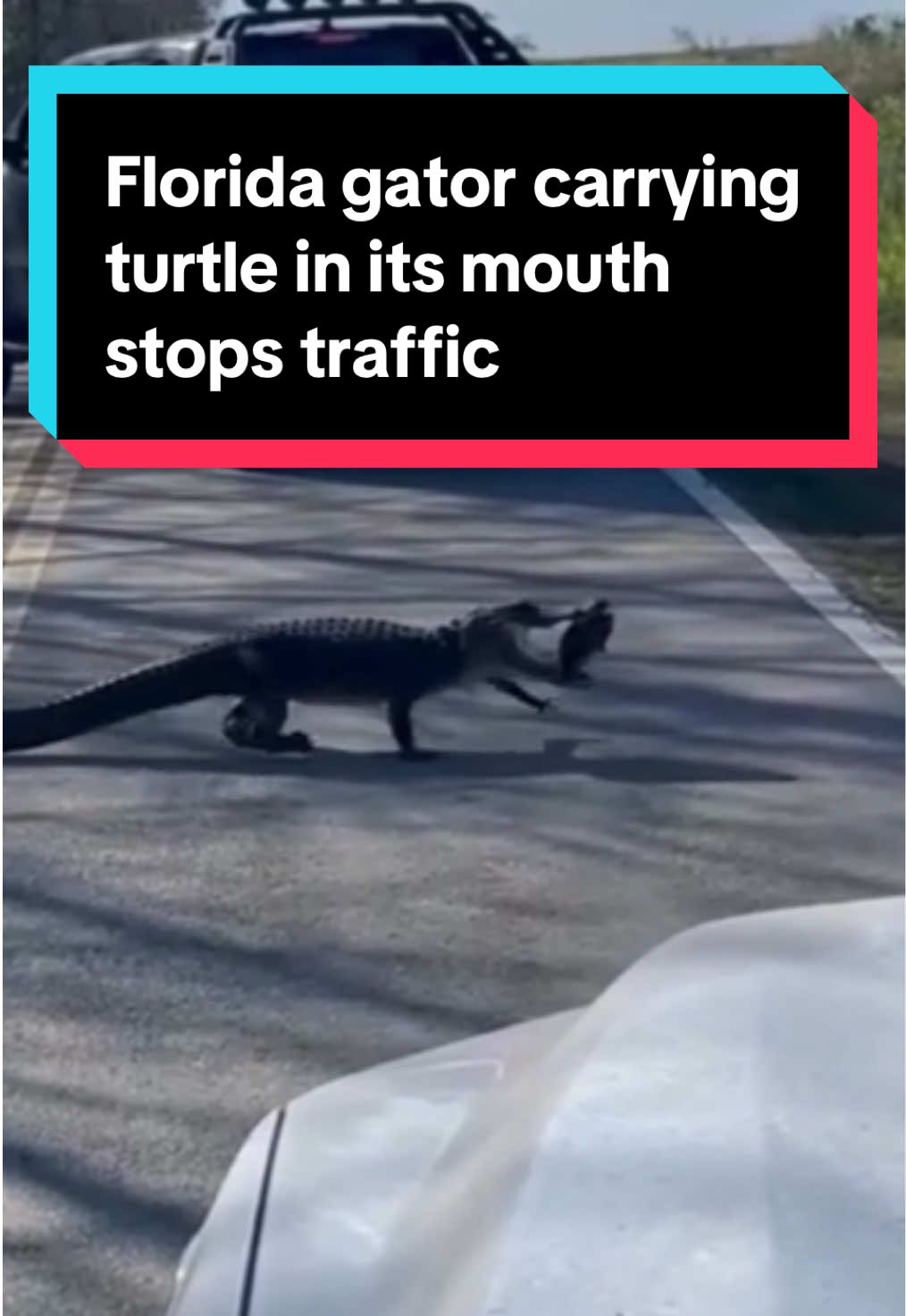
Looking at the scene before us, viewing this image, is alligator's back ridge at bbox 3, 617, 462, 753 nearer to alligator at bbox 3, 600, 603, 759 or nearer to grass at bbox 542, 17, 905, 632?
alligator at bbox 3, 600, 603, 759

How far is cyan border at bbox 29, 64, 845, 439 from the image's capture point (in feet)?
14.0

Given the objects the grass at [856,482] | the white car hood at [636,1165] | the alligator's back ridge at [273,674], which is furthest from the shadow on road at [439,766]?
the white car hood at [636,1165]

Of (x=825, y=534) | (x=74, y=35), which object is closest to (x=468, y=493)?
(x=825, y=534)

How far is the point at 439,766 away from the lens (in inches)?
296

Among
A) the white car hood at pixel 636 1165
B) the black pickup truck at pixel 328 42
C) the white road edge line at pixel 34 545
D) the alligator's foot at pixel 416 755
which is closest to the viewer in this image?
the white car hood at pixel 636 1165

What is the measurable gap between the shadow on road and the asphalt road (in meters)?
0.02

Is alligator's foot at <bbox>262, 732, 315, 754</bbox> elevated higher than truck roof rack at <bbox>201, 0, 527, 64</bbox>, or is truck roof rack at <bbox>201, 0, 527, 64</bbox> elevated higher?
truck roof rack at <bbox>201, 0, 527, 64</bbox>

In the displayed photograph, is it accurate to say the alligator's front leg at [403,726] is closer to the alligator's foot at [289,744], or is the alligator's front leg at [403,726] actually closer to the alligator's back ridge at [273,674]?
the alligator's back ridge at [273,674]

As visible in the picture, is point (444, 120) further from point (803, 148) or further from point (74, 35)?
point (74, 35)

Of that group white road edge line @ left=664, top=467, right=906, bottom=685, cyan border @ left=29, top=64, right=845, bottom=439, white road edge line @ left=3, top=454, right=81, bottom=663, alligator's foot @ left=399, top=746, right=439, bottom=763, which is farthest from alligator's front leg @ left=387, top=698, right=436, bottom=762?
cyan border @ left=29, top=64, right=845, bottom=439

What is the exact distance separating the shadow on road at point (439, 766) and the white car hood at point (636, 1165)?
16.1 ft

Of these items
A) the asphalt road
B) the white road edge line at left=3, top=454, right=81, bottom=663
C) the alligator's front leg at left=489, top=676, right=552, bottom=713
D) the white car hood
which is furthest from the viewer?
the white road edge line at left=3, top=454, right=81, bottom=663

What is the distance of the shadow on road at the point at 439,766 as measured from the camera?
24.0ft

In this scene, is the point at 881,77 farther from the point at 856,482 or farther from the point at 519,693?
the point at 519,693
